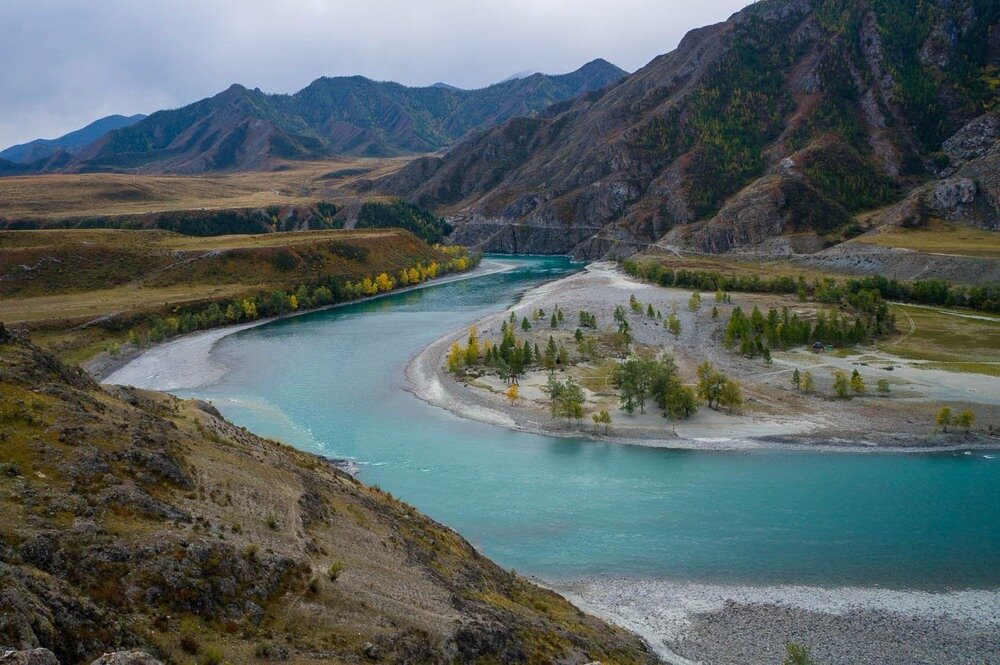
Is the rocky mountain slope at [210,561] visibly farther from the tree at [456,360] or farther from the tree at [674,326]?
the tree at [674,326]

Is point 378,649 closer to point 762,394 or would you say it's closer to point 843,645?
point 843,645

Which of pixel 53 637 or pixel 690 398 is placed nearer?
pixel 53 637

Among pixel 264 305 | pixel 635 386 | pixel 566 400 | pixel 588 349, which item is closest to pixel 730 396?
pixel 635 386

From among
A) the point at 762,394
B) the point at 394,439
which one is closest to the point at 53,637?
the point at 394,439

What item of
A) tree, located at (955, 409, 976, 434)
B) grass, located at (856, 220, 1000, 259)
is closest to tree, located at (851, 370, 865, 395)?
tree, located at (955, 409, 976, 434)

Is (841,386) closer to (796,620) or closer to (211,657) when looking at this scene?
(796,620)

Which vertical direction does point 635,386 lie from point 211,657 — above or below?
below

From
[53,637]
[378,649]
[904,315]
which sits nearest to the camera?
[53,637]
